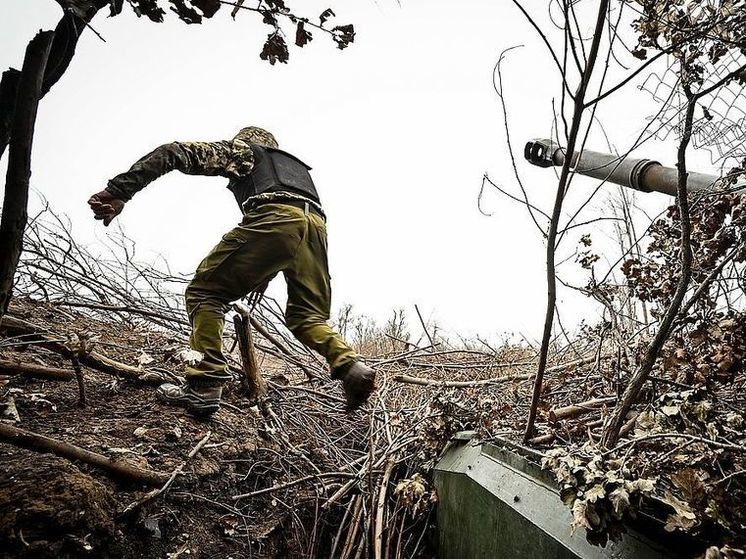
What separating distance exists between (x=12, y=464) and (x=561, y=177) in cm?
209

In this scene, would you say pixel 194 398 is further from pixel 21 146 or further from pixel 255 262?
pixel 21 146

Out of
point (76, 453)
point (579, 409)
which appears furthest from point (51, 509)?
point (579, 409)

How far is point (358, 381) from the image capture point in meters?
2.49

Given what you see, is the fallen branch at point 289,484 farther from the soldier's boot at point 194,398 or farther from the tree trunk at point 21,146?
the tree trunk at point 21,146

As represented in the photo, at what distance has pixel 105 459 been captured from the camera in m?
1.77

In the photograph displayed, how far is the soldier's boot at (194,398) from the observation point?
257 centimetres

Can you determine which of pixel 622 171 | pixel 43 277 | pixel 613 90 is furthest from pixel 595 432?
pixel 43 277

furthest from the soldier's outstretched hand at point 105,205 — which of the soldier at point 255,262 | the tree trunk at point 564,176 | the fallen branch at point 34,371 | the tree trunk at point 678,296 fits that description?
the tree trunk at point 678,296

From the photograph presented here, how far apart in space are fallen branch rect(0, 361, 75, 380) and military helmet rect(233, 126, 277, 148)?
1817mm

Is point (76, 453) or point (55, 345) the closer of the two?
point (76, 453)

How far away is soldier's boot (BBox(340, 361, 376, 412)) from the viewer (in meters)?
2.49

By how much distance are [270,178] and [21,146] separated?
2076mm

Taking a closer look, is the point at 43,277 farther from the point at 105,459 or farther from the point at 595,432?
the point at 595,432

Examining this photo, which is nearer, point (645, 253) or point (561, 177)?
point (561, 177)
